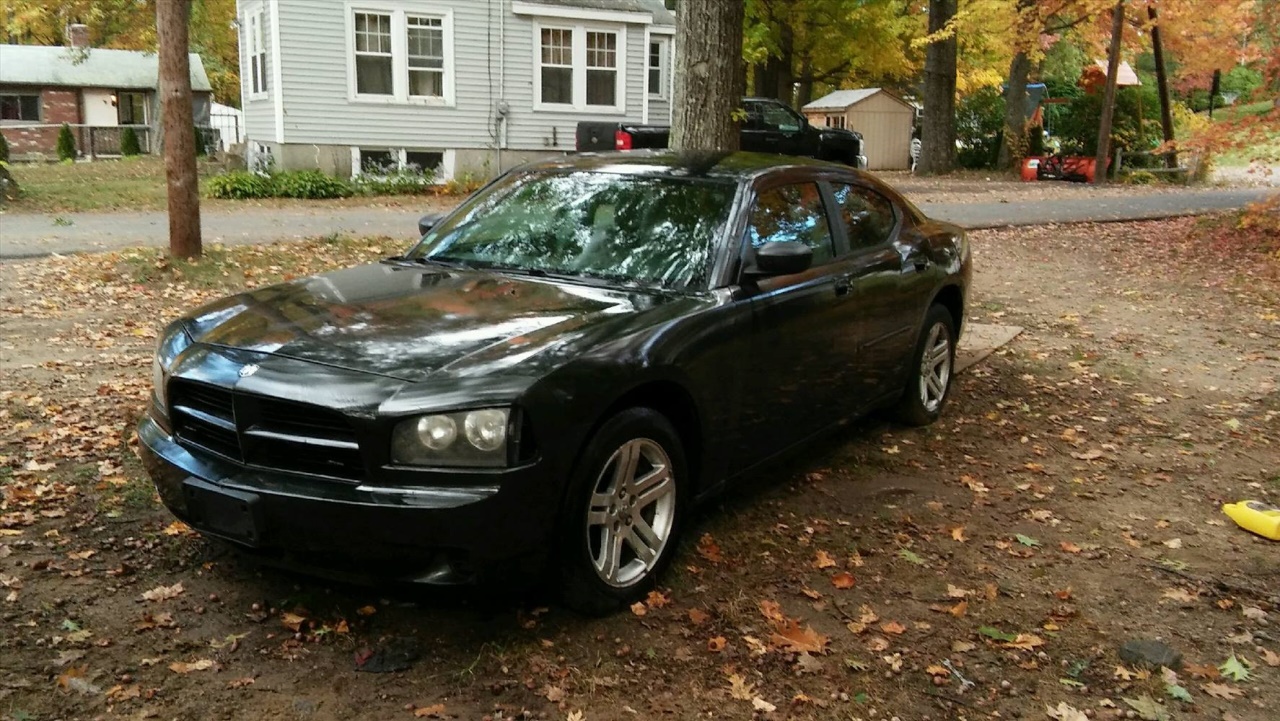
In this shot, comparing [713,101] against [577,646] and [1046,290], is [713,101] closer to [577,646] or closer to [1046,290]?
[1046,290]

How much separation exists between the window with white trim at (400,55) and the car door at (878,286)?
1746 centimetres

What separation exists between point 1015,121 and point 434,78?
17.1 m

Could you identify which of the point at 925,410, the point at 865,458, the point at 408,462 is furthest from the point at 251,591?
the point at 925,410

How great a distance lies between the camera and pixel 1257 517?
5.02 metres

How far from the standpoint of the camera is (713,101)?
8.91 meters

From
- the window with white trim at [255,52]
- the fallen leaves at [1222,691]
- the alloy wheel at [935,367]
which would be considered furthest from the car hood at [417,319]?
the window with white trim at [255,52]

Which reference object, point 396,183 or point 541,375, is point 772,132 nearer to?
Answer: point 396,183

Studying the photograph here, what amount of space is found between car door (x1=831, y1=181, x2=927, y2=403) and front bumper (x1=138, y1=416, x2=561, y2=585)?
8.11 feet

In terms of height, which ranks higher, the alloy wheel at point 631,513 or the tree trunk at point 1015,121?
the tree trunk at point 1015,121

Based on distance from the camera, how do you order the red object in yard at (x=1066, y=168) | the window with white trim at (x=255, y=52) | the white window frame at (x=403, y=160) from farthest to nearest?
the red object in yard at (x=1066, y=168) < the window with white trim at (x=255, y=52) < the white window frame at (x=403, y=160)

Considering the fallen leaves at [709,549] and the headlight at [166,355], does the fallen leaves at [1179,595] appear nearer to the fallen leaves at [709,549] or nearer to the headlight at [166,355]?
the fallen leaves at [709,549]

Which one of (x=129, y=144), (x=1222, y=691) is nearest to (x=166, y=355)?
(x=1222, y=691)

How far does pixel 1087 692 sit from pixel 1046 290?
28.4 feet

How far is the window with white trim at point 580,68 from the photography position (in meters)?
23.4
